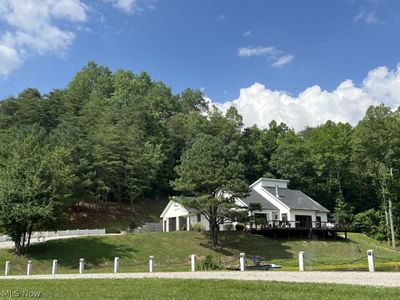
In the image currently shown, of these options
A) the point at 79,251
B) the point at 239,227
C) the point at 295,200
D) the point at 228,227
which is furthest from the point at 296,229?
the point at 79,251

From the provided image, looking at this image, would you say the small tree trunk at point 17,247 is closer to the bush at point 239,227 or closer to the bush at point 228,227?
the bush at point 228,227

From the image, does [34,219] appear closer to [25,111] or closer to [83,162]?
[83,162]

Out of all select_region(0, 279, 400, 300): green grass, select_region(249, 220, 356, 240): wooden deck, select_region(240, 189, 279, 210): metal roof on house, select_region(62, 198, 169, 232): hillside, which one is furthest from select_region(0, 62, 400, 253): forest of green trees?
select_region(0, 279, 400, 300): green grass

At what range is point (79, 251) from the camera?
32.9 m

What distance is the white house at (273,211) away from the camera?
4716 cm

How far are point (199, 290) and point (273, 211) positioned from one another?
40545 mm

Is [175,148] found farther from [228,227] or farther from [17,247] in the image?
[17,247]

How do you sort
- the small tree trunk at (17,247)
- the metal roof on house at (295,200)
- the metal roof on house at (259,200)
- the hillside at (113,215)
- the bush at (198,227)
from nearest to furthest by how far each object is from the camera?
the small tree trunk at (17,247) < the bush at (198,227) < the metal roof on house at (259,200) < the metal roof on house at (295,200) < the hillside at (113,215)

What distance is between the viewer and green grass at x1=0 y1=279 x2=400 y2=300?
36.2 ft

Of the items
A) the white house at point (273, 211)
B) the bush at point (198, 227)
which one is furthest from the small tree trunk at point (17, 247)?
the bush at point (198, 227)

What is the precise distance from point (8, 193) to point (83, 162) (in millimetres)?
20531

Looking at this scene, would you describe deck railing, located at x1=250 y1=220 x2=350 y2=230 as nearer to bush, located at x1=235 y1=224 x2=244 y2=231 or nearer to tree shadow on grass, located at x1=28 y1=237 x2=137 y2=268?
bush, located at x1=235 y1=224 x2=244 y2=231

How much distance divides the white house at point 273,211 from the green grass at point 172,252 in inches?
147

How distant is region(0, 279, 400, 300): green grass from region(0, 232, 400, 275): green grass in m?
11.3
